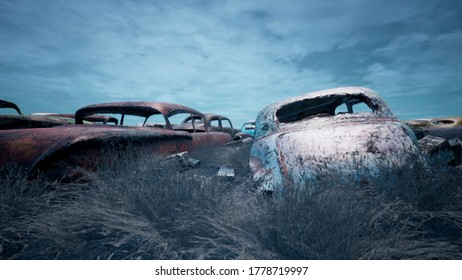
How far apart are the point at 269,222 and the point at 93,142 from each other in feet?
5.30

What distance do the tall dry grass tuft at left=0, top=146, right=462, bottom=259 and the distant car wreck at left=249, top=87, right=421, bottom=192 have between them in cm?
11

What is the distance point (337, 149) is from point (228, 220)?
103 centimetres

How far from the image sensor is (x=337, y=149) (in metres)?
1.80

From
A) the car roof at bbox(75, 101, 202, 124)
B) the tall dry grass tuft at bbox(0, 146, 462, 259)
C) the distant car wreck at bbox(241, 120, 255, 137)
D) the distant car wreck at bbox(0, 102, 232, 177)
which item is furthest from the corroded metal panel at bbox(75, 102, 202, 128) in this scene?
the distant car wreck at bbox(241, 120, 255, 137)

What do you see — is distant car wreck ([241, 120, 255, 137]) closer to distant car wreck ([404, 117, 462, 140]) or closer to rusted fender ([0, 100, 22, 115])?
distant car wreck ([404, 117, 462, 140])

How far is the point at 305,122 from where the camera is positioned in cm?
220

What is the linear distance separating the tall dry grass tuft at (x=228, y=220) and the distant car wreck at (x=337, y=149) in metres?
0.11

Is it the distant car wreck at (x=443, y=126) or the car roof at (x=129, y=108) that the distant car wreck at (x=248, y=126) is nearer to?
the distant car wreck at (x=443, y=126)

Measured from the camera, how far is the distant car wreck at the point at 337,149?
1716mm

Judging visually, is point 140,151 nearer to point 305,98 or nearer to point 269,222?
point 269,222

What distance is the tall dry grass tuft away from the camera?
122 cm

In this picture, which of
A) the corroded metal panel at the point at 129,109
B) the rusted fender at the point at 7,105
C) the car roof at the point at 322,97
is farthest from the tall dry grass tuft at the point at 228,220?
the rusted fender at the point at 7,105

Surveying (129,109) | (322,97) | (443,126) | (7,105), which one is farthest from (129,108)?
(443,126)
